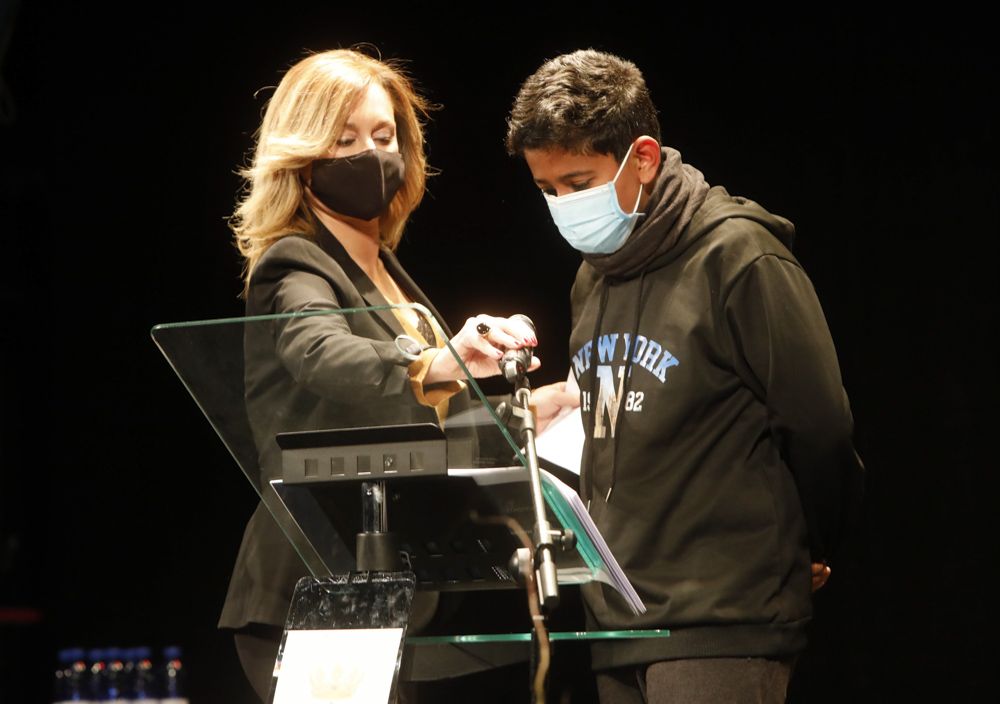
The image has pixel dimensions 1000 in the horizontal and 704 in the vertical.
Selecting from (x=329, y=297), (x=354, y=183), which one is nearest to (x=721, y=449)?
(x=329, y=297)

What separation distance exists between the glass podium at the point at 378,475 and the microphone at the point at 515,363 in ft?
0.23

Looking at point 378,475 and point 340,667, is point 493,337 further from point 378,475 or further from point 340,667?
point 340,667

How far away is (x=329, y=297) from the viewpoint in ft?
5.81

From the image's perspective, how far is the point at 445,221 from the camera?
3.35m

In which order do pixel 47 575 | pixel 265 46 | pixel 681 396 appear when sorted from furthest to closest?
pixel 47 575, pixel 265 46, pixel 681 396

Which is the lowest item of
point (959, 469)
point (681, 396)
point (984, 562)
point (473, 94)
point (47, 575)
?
point (47, 575)

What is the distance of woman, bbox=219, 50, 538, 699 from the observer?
1.40 metres

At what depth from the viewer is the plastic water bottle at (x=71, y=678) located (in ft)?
14.5

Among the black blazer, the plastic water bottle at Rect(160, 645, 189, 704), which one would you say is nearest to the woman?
the black blazer

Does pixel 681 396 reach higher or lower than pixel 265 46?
lower

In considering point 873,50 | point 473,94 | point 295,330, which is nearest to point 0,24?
point 473,94

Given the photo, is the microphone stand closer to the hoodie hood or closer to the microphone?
the microphone

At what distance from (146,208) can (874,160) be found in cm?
234

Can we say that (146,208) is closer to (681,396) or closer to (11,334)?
(11,334)
